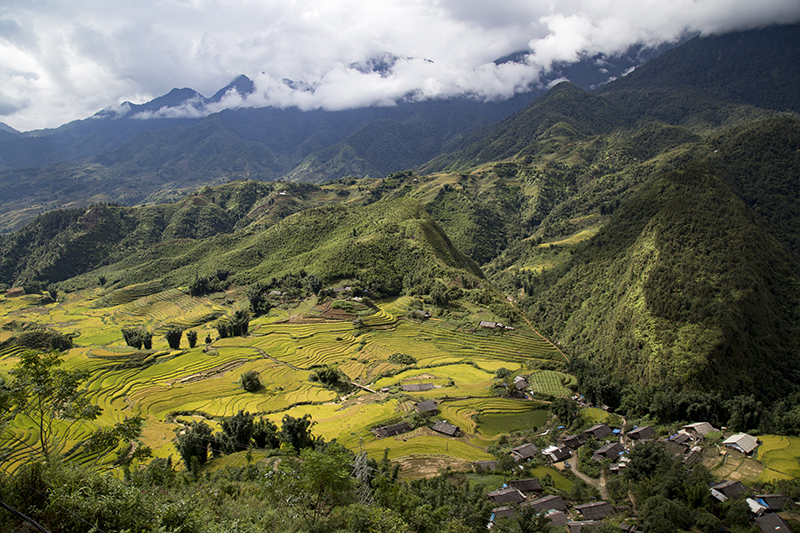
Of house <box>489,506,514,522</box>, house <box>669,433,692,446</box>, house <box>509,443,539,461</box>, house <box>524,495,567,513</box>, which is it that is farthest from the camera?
house <box>669,433,692,446</box>

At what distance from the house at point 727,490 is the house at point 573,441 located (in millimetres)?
11940

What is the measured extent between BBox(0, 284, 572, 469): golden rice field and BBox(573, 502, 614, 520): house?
1106 cm

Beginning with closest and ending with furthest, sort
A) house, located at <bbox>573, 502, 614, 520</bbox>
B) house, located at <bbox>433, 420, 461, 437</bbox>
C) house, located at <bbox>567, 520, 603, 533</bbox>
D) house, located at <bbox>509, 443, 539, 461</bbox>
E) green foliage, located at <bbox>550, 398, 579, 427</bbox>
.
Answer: house, located at <bbox>567, 520, 603, 533</bbox> < house, located at <bbox>573, 502, 614, 520</bbox> < house, located at <bbox>509, 443, 539, 461</bbox> < house, located at <bbox>433, 420, 461, 437</bbox> < green foliage, located at <bbox>550, 398, 579, 427</bbox>

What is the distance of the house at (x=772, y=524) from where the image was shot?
30.9 metres

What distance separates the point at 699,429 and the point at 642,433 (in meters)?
6.72

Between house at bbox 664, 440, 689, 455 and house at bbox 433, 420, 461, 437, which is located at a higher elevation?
house at bbox 433, 420, 461, 437

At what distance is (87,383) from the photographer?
53.3 meters

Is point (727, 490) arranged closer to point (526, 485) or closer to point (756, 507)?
point (756, 507)

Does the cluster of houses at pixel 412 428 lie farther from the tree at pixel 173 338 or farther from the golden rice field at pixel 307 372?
the tree at pixel 173 338

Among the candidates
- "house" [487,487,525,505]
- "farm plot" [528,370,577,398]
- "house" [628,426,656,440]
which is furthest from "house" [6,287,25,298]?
"house" [628,426,656,440]

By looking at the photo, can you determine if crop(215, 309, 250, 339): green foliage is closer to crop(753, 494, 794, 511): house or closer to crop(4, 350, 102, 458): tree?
crop(4, 350, 102, 458): tree

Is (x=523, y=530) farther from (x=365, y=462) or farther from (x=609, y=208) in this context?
(x=609, y=208)

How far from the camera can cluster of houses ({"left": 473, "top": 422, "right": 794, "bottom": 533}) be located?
33.0 m

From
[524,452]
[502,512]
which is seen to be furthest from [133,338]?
[502,512]
